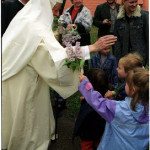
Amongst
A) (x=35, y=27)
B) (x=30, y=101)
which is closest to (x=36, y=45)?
(x=35, y=27)

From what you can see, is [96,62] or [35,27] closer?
[35,27]

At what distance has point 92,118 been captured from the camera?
8.43 ft

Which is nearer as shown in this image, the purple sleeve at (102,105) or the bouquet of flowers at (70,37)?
the purple sleeve at (102,105)

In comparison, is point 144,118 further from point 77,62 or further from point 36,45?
point 36,45

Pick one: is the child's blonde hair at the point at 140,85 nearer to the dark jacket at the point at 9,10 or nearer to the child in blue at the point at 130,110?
the child in blue at the point at 130,110

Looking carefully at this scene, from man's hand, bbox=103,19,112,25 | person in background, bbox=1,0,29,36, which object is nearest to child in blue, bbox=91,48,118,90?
person in background, bbox=1,0,29,36

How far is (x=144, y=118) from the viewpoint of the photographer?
211cm

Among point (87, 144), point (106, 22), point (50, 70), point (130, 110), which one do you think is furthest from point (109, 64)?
point (106, 22)

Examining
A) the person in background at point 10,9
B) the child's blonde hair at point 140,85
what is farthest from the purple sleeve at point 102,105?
the person in background at point 10,9

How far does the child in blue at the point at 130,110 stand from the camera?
2.01m

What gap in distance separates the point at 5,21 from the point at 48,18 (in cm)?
83

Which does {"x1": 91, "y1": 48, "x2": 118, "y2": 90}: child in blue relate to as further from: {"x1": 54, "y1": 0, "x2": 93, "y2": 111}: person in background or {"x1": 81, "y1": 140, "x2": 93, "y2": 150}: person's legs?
{"x1": 54, "y1": 0, "x2": 93, "y2": 111}: person in background

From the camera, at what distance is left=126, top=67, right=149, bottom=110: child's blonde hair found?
6.44ft

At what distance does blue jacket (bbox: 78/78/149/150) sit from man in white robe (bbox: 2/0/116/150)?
0.58 m
